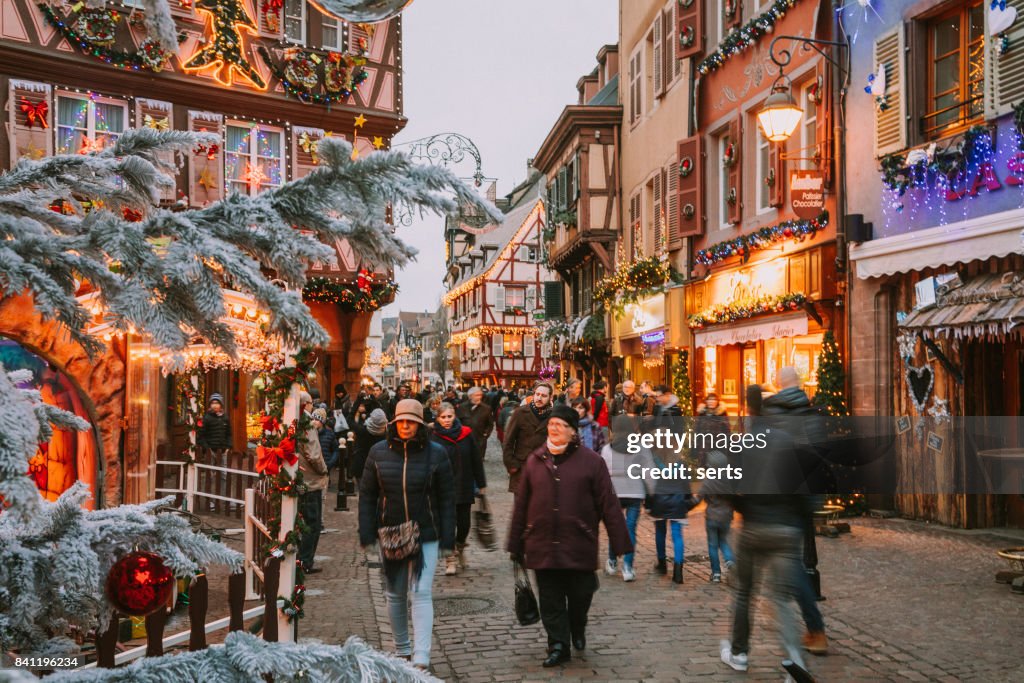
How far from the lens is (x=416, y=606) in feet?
20.2

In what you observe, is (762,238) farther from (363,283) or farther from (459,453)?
(363,283)

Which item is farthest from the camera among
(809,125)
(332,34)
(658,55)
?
(658,55)

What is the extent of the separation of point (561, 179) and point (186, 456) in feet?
66.9

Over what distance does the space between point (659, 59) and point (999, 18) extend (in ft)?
40.4

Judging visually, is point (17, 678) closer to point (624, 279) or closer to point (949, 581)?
point (949, 581)

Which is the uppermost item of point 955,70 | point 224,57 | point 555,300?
point 224,57

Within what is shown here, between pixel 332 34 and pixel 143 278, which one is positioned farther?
pixel 332 34

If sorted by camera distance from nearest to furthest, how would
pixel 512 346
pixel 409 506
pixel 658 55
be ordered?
pixel 409 506 < pixel 658 55 < pixel 512 346

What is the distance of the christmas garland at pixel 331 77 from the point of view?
2055 cm

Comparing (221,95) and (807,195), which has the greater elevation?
(221,95)

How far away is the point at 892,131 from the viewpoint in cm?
1273

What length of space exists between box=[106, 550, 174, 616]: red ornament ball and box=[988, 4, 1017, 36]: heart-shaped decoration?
11215mm

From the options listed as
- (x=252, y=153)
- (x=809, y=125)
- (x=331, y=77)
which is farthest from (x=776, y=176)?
(x=252, y=153)

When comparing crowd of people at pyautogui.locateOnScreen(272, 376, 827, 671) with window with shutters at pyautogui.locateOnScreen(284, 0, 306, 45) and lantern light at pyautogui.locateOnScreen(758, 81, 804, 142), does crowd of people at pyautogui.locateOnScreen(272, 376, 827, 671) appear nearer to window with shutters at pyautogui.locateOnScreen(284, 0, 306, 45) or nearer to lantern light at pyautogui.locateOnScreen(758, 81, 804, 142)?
lantern light at pyautogui.locateOnScreen(758, 81, 804, 142)
